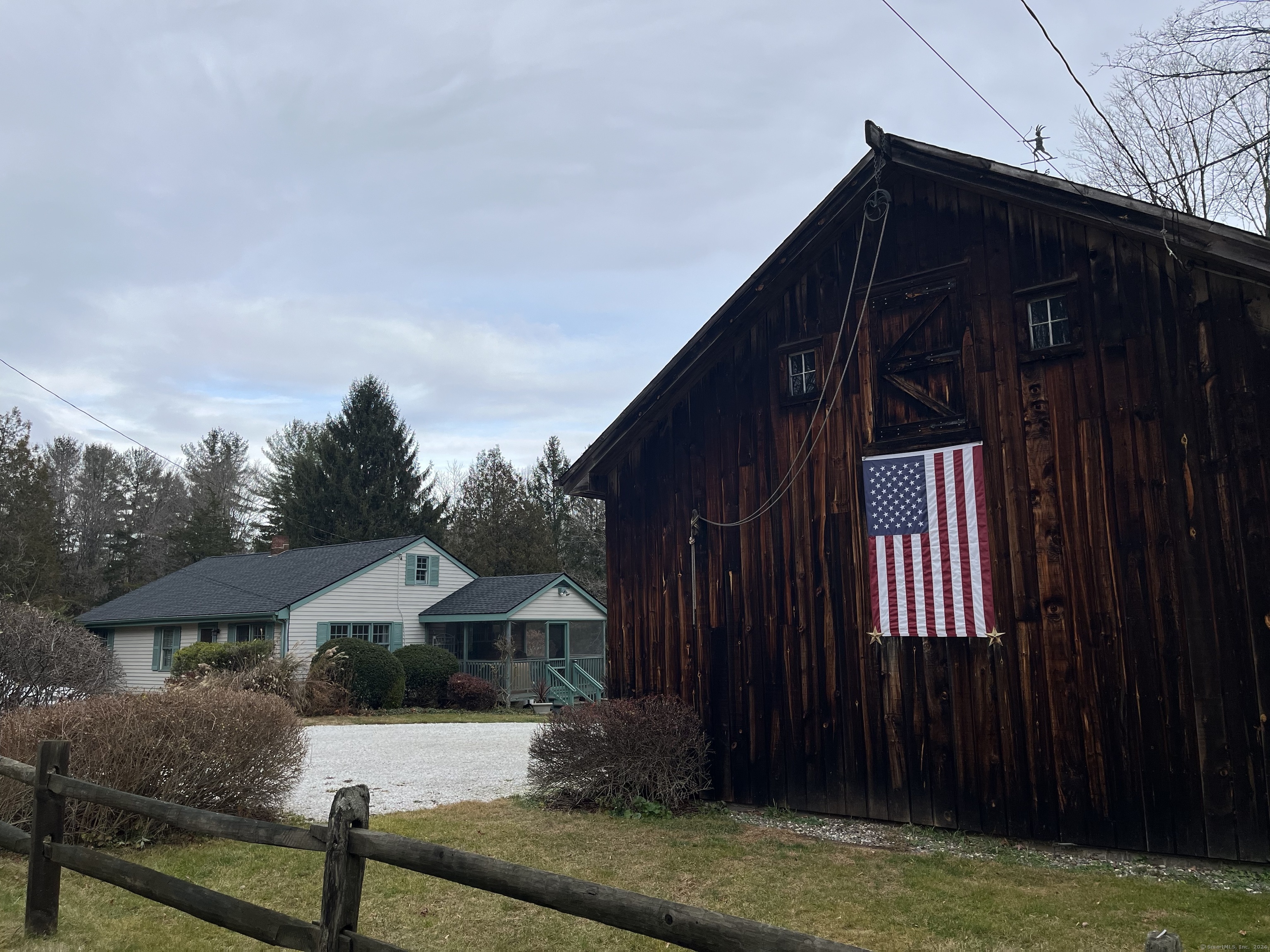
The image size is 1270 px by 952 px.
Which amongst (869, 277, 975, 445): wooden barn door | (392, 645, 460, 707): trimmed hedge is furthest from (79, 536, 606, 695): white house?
(869, 277, 975, 445): wooden barn door

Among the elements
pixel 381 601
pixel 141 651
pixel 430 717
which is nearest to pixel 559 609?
pixel 381 601

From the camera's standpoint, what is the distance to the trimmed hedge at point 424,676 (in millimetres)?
27312

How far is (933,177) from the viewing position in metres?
9.68

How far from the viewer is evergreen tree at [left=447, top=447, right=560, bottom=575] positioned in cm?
4766

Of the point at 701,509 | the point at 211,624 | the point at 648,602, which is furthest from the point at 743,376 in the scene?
the point at 211,624

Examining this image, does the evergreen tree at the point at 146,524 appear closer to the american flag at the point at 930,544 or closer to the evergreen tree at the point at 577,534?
the evergreen tree at the point at 577,534

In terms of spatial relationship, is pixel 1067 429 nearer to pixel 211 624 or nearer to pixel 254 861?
pixel 254 861

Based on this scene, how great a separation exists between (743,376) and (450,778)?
6.95 m

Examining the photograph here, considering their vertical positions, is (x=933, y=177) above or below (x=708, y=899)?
above

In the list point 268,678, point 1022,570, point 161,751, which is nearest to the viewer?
point 161,751

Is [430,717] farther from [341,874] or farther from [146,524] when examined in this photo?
[146,524]

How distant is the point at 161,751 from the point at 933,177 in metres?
9.17

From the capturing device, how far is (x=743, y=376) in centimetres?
1093

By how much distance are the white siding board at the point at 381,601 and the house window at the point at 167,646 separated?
5.33 m
